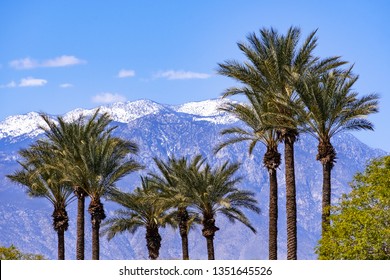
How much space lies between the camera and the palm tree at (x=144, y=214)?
64.7m

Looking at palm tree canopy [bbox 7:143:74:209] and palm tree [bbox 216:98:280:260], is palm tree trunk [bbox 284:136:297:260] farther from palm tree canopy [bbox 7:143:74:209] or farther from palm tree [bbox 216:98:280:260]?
palm tree canopy [bbox 7:143:74:209]

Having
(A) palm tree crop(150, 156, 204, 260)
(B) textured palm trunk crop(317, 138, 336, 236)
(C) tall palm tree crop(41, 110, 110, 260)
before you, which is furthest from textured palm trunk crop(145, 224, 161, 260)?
(B) textured palm trunk crop(317, 138, 336, 236)

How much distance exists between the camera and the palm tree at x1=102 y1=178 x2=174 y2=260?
64688 millimetres

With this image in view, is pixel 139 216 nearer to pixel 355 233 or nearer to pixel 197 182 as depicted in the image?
pixel 197 182

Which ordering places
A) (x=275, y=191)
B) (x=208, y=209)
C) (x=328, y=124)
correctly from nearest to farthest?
(x=328, y=124) < (x=275, y=191) < (x=208, y=209)

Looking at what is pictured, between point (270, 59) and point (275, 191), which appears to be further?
point (275, 191)

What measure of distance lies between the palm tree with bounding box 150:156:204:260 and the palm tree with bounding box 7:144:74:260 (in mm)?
6733

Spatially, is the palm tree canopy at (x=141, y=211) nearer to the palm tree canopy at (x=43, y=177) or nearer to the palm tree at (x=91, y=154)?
the palm tree canopy at (x=43, y=177)

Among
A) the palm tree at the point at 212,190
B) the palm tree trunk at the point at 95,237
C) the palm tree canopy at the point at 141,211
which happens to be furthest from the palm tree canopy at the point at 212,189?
the palm tree trunk at the point at 95,237
